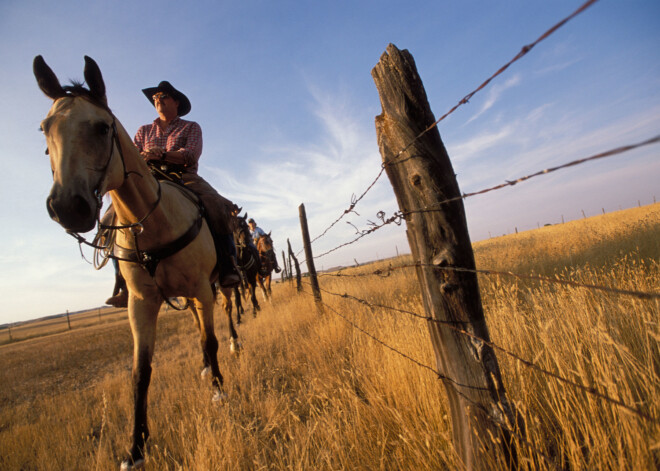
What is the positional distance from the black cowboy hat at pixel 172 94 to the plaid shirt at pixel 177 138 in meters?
0.49

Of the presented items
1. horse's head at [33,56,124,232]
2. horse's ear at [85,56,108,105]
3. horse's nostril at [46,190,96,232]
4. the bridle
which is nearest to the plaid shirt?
the bridle

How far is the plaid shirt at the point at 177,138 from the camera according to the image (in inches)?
139

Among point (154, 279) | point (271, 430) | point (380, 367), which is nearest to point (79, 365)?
point (154, 279)

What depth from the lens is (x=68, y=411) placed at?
4.01m

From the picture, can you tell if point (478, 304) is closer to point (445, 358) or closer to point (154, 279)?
point (445, 358)

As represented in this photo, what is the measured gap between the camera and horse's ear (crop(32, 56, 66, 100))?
1977 mm

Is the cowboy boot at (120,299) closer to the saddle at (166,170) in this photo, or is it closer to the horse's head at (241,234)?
the saddle at (166,170)

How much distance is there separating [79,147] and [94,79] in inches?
31.0

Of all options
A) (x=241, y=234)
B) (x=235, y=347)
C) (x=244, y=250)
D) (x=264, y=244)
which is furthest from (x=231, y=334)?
(x=264, y=244)

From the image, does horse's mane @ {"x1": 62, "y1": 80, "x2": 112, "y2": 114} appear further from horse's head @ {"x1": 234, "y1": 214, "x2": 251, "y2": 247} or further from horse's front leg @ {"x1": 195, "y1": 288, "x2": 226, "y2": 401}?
horse's head @ {"x1": 234, "y1": 214, "x2": 251, "y2": 247}

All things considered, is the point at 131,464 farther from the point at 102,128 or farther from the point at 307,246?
the point at 307,246

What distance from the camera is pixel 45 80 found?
6.49ft

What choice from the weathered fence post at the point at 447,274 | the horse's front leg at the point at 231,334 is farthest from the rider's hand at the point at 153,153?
the horse's front leg at the point at 231,334

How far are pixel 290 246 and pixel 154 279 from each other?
11.0m
